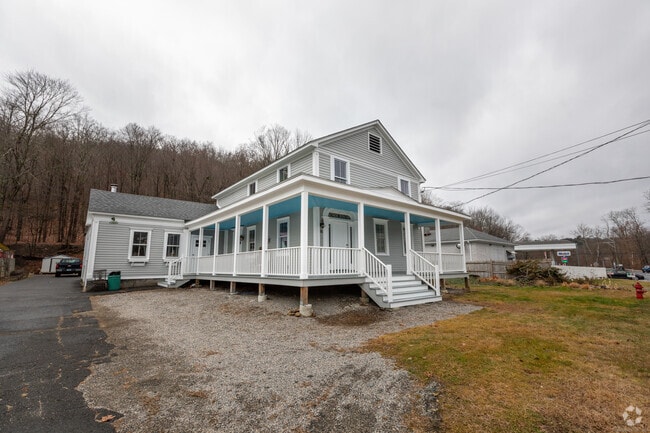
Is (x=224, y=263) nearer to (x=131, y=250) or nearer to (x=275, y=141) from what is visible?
(x=131, y=250)

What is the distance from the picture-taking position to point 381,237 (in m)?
13.8

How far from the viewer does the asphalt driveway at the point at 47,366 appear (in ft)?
9.43

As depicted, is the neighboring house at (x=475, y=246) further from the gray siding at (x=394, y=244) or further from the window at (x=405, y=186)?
the gray siding at (x=394, y=244)

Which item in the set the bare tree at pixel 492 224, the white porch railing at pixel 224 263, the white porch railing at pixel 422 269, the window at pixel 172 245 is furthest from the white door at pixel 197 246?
the bare tree at pixel 492 224

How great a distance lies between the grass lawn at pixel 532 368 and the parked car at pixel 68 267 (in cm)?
2893

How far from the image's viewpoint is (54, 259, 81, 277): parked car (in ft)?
76.8

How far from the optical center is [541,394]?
10.8 ft

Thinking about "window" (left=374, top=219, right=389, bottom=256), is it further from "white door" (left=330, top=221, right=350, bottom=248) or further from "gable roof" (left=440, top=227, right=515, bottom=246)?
"gable roof" (left=440, top=227, right=515, bottom=246)

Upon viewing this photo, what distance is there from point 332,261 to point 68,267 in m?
26.8

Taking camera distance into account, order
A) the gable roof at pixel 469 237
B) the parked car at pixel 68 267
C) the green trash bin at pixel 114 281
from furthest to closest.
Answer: the gable roof at pixel 469 237
the parked car at pixel 68 267
the green trash bin at pixel 114 281

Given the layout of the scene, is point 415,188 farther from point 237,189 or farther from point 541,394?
point 541,394

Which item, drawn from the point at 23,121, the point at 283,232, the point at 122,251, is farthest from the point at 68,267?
the point at 283,232

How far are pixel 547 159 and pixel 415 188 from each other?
727 cm

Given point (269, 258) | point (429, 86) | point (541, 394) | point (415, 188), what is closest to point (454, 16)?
point (429, 86)
